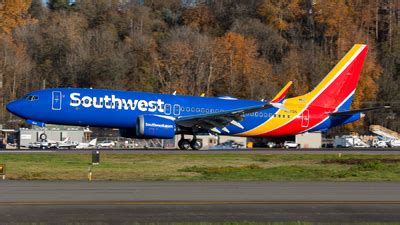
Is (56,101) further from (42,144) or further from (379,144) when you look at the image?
Answer: (379,144)

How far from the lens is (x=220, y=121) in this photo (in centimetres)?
6144

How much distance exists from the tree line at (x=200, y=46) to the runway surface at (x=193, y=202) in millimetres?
72428

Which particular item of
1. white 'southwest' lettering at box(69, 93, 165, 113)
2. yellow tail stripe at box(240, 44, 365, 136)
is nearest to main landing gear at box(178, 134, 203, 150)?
white 'southwest' lettering at box(69, 93, 165, 113)

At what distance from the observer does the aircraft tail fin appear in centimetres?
6688

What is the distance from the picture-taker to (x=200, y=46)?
379 ft

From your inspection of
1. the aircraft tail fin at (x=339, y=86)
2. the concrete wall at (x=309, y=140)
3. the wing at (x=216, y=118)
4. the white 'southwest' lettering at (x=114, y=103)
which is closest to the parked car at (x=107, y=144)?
the concrete wall at (x=309, y=140)

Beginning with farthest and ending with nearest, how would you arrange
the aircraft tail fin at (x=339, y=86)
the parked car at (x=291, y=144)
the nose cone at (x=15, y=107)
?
the parked car at (x=291, y=144) < the aircraft tail fin at (x=339, y=86) < the nose cone at (x=15, y=107)

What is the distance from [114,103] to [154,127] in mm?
3048

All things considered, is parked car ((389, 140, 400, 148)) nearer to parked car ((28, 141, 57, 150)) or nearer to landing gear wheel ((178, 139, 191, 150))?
parked car ((28, 141, 57, 150))

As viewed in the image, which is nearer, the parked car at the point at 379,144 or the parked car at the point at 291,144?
the parked car at the point at 291,144

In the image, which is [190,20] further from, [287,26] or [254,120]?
[254,120]

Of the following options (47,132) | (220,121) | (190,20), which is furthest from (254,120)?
(190,20)

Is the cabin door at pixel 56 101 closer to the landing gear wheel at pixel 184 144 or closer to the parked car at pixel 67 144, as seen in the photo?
the landing gear wheel at pixel 184 144

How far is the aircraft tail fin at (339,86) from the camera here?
219 feet
